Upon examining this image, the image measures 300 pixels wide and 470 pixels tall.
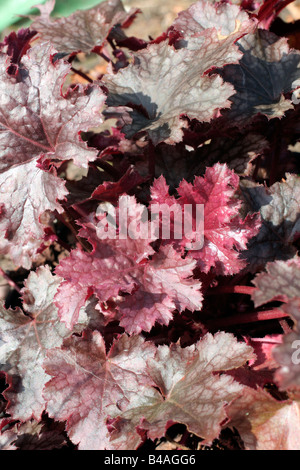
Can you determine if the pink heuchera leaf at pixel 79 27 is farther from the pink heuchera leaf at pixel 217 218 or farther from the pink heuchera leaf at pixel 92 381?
the pink heuchera leaf at pixel 92 381

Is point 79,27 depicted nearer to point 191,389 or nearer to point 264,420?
point 191,389

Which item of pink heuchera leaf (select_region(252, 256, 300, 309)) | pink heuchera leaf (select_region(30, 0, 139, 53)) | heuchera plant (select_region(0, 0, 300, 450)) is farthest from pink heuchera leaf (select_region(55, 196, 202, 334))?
pink heuchera leaf (select_region(30, 0, 139, 53))

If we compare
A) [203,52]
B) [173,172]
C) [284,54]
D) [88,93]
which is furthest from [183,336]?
[284,54]

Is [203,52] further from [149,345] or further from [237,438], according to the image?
[237,438]

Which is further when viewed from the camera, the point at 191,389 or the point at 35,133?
the point at 35,133

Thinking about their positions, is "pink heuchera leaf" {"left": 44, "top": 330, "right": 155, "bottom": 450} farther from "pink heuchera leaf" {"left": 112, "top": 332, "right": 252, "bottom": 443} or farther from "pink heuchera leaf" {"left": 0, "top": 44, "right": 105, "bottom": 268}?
"pink heuchera leaf" {"left": 0, "top": 44, "right": 105, "bottom": 268}

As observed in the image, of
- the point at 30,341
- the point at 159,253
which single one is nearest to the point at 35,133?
the point at 159,253

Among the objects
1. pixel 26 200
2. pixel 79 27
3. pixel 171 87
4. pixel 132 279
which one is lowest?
pixel 132 279
